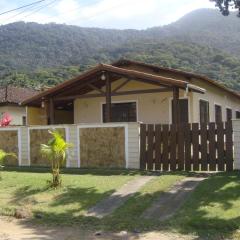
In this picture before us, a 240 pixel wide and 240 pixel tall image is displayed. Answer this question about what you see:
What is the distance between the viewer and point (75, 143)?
15523 millimetres

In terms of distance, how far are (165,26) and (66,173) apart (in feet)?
319

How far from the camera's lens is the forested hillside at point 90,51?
47.2 meters

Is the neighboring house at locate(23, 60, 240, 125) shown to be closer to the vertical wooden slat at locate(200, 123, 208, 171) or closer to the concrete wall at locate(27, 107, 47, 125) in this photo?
the concrete wall at locate(27, 107, 47, 125)

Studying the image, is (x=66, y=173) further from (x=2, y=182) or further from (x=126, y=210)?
(x=126, y=210)

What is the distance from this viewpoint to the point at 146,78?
18000 mm

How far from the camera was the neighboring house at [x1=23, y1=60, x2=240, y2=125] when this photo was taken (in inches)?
757

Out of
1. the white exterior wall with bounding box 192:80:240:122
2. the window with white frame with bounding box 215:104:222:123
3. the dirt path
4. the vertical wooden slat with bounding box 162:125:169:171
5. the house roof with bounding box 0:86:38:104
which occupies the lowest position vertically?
the dirt path

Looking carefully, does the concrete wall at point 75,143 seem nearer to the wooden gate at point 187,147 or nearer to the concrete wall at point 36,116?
the wooden gate at point 187,147

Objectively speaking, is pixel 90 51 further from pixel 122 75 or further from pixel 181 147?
pixel 181 147

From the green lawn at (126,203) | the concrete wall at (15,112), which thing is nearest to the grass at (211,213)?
the green lawn at (126,203)

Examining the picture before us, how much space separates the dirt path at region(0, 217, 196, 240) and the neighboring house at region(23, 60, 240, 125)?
9.62m

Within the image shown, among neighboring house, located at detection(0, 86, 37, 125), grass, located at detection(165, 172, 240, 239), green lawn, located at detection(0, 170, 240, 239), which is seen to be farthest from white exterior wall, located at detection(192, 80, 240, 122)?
neighboring house, located at detection(0, 86, 37, 125)

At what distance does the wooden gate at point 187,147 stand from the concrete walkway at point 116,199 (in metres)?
1.85

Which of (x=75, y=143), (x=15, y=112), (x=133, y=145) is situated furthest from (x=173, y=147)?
(x=15, y=112)
